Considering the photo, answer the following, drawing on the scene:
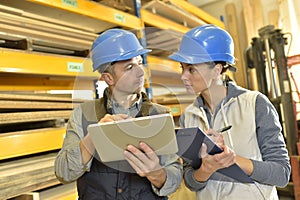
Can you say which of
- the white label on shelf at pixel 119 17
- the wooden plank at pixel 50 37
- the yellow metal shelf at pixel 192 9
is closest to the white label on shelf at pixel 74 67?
the wooden plank at pixel 50 37

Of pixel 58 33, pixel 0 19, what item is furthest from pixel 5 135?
pixel 58 33

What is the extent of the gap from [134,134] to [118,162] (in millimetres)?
204

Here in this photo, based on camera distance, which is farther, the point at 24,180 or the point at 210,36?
the point at 24,180

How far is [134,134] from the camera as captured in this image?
0.70 meters

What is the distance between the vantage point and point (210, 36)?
95 centimetres

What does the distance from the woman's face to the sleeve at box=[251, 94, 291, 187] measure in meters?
0.20

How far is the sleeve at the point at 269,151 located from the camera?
0.89 metres

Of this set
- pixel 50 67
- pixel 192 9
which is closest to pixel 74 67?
pixel 50 67

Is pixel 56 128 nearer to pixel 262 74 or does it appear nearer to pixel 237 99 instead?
pixel 237 99

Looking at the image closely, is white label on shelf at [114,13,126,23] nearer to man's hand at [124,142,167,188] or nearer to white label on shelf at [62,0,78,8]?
white label on shelf at [62,0,78,8]

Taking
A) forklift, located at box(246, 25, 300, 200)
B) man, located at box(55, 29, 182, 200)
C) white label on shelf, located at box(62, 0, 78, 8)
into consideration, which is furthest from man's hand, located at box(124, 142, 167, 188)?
forklift, located at box(246, 25, 300, 200)

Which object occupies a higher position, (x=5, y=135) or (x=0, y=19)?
(x=0, y=19)

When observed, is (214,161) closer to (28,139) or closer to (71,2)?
(28,139)

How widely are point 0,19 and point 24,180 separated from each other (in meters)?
0.73
